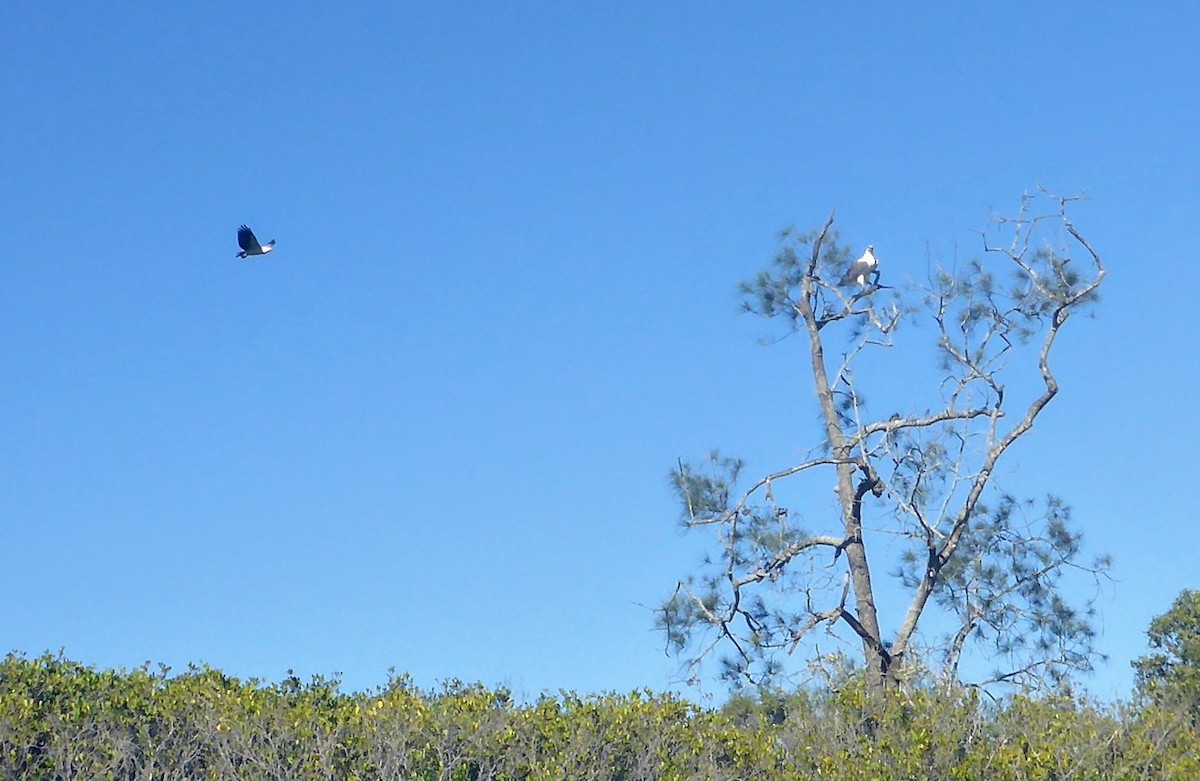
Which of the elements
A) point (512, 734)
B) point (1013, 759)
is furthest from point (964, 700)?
point (512, 734)

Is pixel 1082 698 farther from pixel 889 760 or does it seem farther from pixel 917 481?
pixel 917 481

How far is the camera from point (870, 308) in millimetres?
13312

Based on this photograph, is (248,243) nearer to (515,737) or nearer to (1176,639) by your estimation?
(515,737)

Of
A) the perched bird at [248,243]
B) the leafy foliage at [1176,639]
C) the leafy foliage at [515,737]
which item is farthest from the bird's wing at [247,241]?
the leafy foliage at [1176,639]

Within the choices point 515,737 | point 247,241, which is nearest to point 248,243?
point 247,241

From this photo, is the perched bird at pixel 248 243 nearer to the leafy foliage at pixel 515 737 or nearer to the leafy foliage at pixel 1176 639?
the leafy foliage at pixel 515 737

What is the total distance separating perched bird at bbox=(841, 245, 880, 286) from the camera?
13211 millimetres

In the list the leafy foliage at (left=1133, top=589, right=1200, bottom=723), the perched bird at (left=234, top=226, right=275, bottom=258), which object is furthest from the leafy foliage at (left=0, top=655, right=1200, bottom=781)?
the leafy foliage at (left=1133, top=589, right=1200, bottom=723)

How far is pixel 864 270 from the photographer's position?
13242 millimetres

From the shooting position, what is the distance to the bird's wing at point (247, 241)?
32.1 ft

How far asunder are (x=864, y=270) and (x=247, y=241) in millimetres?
6081

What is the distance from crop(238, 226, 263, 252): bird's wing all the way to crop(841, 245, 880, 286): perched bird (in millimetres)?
5970

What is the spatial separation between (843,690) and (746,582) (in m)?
4.21

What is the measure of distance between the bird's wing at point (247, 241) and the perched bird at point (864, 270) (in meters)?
5.97
